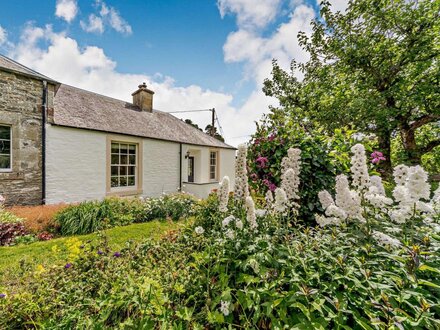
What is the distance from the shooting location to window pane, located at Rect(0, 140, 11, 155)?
608cm

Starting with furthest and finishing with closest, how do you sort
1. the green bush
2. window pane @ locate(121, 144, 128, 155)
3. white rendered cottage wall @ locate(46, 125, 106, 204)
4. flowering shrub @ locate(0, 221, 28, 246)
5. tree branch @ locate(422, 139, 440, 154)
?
window pane @ locate(121, 144, 128, 155) → tree branch @ locate(422, 139, 440, 154) → white rendered cottage wall @ locate(46, 125, 106, 204) → the green bush → flowering shrub @ locate(0, 221, 28, 246)

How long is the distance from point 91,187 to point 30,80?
157 inches

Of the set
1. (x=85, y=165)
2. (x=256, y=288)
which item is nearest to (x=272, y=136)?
(x=256, y=288)

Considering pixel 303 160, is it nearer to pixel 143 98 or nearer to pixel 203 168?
pixel 203 168

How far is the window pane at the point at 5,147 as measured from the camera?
19.9 ft

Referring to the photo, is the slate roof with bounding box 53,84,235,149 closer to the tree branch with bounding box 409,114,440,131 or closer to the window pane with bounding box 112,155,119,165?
the window pane with bounding box 112,155,119,165

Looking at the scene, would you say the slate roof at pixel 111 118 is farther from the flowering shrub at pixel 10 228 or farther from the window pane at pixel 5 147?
the flowering shrub at pixel 10 228

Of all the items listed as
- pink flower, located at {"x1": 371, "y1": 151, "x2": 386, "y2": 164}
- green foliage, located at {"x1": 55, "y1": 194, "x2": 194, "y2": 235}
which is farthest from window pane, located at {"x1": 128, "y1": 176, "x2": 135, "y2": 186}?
pink flower, located at {"x1": 371, "y1": 151, "x2": 386, "y2": 164}

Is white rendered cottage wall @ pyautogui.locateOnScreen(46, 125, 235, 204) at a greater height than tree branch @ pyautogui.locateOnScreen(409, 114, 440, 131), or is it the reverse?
tree branch @ pyautogui.locateOnScreen(409, 114, 440, 131)

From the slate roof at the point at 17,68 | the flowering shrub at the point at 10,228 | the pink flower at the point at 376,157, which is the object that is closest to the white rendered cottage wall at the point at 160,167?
the slate roof at the point at 17,68

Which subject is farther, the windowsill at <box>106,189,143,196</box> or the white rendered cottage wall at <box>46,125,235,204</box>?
the windowsill at <box>106,189,143,196</box>

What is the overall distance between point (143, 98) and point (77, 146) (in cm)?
576

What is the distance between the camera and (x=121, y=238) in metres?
4.50

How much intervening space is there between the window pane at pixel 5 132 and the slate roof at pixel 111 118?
121 cm
